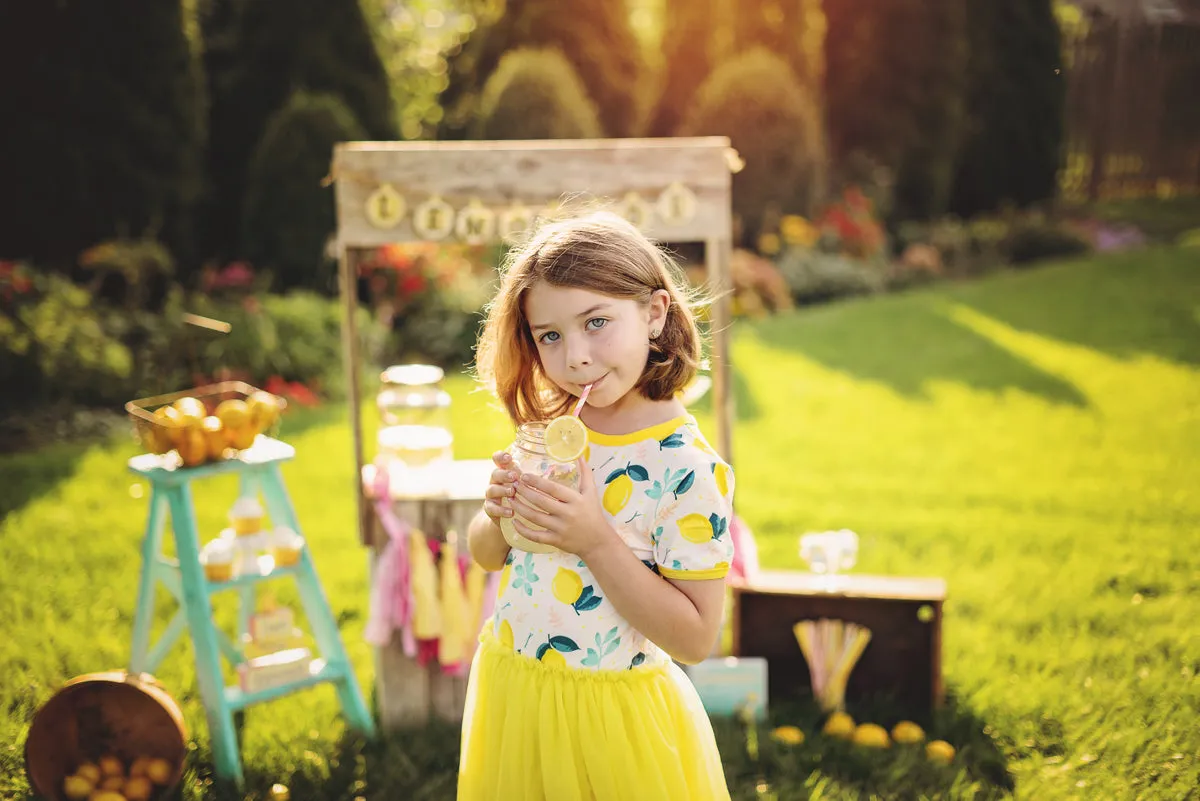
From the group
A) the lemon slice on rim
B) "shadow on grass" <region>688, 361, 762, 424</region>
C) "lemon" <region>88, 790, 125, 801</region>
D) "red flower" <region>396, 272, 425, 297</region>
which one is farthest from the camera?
"red flower" <region>396, 272, 425, 297</region>

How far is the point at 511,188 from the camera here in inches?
127

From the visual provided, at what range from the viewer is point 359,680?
3.68m

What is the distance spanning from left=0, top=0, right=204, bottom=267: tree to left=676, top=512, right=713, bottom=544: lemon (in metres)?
6.97

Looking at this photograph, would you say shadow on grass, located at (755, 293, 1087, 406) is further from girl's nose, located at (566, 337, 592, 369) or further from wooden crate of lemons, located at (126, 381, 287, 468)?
girl's nose, located at (566, 337, 592, 369)

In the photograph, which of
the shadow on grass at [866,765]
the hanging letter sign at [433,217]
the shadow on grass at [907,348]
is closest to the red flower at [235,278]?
the shadow on grass at [907,348]

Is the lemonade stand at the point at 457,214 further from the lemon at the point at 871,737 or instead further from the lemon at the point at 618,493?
the lemon at the point at 618,493

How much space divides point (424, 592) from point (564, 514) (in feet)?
5.43

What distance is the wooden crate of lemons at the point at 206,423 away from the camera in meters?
2.90

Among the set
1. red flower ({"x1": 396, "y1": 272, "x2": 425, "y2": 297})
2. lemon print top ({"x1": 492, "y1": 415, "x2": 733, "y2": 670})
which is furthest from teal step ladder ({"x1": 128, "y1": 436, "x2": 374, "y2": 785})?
red flower ({"x1": 396, "y1": 272, "x2": 425, "y2": 297})

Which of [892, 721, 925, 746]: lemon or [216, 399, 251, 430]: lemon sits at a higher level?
[216, 399, 251, 430]: lemon

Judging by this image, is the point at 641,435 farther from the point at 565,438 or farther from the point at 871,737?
the point at 871,737

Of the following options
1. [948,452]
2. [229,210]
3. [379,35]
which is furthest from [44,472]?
[379,35]

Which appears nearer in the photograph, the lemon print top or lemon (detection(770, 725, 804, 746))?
the lemon print top

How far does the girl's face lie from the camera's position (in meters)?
1.73
